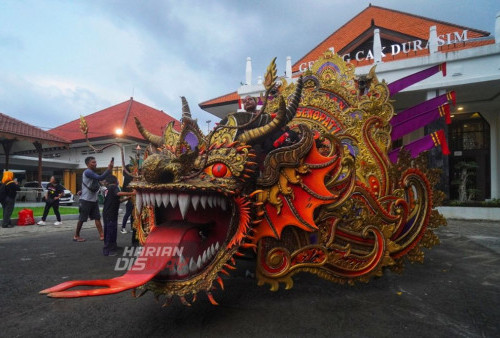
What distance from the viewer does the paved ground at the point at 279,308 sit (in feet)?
7.13

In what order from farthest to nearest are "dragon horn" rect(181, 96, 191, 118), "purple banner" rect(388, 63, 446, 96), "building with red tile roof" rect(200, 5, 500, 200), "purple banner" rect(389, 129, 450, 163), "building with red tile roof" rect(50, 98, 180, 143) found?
"building with red tile roof" rect(50, 98, 180, 143) < "building with red tile roof" rect(200, 5, 500, 200) < "purple banner" rect(388, 63, 446, 96) < "purple banner" rect(389, 129, 450, 163) < "dragon horn" rect(181, 96, 191, 118)

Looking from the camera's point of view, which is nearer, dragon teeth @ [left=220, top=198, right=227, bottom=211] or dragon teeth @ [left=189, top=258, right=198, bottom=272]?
dragon teeth @ [left=189, top=258, right=198, bottom=272]

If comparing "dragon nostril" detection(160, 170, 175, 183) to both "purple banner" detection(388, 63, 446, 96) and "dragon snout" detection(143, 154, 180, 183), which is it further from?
"purple banner" detection(388, 63, 446, 96)

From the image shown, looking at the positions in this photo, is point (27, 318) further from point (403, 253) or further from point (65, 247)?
point (403, 253)

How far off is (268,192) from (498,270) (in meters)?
3.68

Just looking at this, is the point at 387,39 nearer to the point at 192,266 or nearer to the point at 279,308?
the point at 279,308

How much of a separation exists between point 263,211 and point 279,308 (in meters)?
0.92

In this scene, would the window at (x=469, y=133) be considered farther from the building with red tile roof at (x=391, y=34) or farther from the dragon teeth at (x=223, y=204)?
the dragon teeth at (x=223, y=204)

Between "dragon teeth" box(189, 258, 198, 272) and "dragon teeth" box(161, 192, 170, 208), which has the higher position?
"dragon teeth" box(161, 192, 170, 208)

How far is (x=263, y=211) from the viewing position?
256 cm

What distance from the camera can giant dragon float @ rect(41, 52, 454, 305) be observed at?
2.13 meters

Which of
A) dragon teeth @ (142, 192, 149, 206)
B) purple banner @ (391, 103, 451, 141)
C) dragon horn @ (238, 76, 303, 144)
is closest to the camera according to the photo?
dragon teeth @ (142, 192, 149, 206)

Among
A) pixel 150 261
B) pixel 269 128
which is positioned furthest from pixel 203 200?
pixel 269 128

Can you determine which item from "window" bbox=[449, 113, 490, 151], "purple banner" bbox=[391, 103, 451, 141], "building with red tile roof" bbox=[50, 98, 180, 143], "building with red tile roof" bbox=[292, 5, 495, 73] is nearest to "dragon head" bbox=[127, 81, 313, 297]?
"purple banner" bbox=[391, 103, 451, 141]
